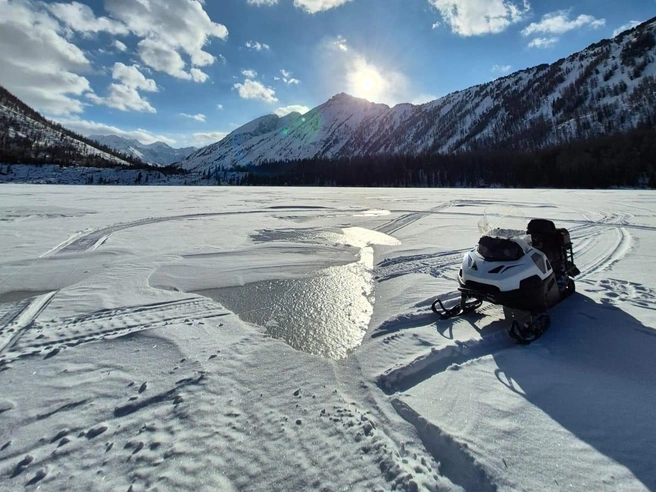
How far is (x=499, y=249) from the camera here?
155 inches

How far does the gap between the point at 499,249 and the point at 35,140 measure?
154630 millimetres

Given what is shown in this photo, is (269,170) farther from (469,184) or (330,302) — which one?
(330,302)

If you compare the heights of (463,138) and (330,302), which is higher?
(463,138)

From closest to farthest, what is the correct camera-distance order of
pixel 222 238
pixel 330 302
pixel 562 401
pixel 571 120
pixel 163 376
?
pixel 562 401 < pixel 163 376 < pixel 330 302 < pixel 222 238 < pixel 571 120

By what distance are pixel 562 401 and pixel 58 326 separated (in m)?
5.25

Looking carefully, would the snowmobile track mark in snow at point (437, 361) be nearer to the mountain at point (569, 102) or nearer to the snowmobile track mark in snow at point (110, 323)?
the snowmobile track mark in snow at point (110, 323)

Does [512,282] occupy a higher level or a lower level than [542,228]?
lower

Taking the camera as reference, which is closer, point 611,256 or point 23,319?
point 23,319

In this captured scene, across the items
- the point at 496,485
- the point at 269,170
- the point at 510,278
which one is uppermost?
the point at 269,170

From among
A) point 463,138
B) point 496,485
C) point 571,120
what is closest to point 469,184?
point 571,120

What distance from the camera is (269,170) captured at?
173 metres

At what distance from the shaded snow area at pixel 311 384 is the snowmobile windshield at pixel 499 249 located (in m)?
0.91

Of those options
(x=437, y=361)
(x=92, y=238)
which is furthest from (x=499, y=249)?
(x=92, y=238)

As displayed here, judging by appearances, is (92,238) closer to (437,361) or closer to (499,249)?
(437,361)
